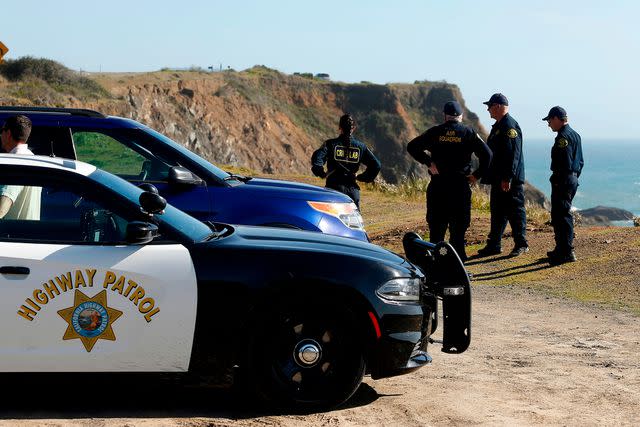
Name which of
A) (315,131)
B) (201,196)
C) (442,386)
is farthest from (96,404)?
(315,131)

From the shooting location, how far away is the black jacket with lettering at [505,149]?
14.7m

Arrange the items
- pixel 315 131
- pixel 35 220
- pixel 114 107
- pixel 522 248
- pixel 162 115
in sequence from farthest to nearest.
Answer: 1. pixel 315 131
2. pixel 162 115
3. pixel 114 107
4. pixel 522 248
5. pixel 35 220

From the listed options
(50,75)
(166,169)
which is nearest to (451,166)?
(166,169)

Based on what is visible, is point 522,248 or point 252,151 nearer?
point 522,248

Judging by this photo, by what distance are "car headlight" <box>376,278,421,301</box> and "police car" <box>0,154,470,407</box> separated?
1 centimetres

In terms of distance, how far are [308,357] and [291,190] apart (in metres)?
3.87

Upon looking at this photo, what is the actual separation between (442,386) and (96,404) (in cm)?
230

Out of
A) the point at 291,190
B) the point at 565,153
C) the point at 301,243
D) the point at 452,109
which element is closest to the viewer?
the point at 301,243

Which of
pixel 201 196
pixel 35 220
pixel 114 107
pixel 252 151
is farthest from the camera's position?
pixel 252 151

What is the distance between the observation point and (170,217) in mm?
7125

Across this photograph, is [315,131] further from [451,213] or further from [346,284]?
[346,284]

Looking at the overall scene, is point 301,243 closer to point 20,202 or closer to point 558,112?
point 20,202

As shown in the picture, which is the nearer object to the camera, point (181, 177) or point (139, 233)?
point (139, 233)

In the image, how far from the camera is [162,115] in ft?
253
